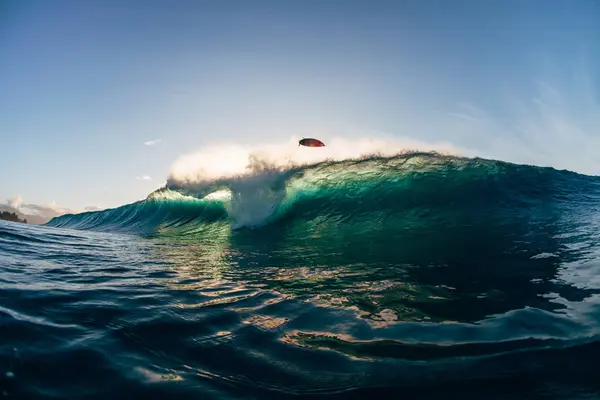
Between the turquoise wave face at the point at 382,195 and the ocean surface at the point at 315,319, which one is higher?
the turquoise wave face at the point at 382,195

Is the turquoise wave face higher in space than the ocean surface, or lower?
higher

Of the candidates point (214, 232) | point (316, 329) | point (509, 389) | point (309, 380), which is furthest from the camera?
point (214, 232)

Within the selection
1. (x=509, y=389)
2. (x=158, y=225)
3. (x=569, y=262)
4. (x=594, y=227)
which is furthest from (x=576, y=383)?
(x=158, y=225)

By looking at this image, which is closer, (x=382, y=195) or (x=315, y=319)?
(x=315, y=319)

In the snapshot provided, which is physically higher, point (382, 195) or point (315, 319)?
point (382, 195)

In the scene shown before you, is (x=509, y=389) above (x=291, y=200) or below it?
below

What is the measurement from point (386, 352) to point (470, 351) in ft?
1.64

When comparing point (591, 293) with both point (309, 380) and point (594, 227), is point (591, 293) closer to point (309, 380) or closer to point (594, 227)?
point (309, 380)

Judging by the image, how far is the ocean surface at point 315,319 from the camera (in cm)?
171

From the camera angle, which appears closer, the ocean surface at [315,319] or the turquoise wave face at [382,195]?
→ the ocean surface at [315,319]

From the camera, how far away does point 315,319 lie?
2684 mm

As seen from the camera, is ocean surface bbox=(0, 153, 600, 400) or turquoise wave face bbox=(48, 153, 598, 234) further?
turquoise wave face bbox=(48, 153, 598, 234)

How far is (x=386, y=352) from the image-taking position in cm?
203

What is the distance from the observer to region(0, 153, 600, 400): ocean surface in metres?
1.71
